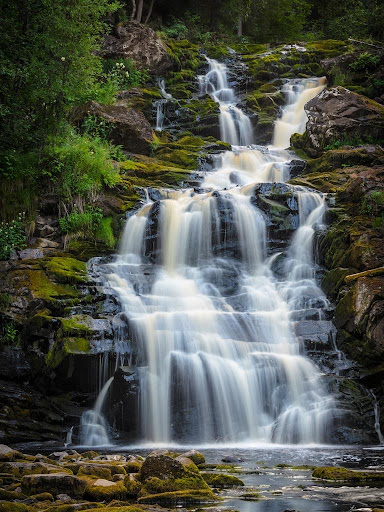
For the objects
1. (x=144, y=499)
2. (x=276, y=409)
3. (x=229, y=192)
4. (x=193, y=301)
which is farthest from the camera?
(x=229, y=192)

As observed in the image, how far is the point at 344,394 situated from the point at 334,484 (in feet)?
16.1

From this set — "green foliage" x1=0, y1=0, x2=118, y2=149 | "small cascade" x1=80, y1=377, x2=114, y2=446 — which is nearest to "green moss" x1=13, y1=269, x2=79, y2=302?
"small cascade" x1=80, y1=377, x2=114, y2=446

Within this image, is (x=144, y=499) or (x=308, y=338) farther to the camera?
(x=308, y=338)

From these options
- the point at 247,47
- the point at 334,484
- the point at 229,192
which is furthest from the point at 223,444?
the point at 247,47

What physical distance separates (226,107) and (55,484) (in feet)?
74.2

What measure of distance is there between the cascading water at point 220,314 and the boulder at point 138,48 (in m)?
10.6

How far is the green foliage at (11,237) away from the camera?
516 inches

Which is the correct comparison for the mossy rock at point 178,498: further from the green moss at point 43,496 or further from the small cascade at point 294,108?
the small cascade at point 294,108

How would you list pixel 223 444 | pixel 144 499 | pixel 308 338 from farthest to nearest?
pixel 308 338, pixel 223 444, pixel 144 499

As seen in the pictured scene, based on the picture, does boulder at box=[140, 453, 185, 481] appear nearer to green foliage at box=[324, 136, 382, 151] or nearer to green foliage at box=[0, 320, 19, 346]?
green foliage at box=[0, 320, 19, 346]

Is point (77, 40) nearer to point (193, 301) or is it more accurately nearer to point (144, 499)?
point (193, 301)

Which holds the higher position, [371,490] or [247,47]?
[247,47]

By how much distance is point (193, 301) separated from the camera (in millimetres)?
13430

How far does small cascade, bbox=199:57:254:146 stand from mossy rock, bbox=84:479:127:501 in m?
19.7
